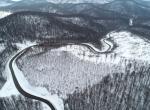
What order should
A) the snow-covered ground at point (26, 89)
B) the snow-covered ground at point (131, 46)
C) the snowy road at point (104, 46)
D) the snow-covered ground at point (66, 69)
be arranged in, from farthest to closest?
1. the snowy road at point (104, 46)
2. the snow-covered ground at point (131, 46)
3. the snow-covered ground at point (66, 69)
4. the snow-covered ground at point (26, 89)

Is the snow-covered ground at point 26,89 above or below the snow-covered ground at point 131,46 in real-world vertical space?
below

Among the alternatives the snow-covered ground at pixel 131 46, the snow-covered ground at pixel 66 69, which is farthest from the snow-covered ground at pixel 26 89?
the snow-covered ground at pixel 131 46

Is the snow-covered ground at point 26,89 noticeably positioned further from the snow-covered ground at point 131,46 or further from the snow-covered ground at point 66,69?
the snow-covered ground at point 131,46

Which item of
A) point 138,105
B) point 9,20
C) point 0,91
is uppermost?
point 9,20

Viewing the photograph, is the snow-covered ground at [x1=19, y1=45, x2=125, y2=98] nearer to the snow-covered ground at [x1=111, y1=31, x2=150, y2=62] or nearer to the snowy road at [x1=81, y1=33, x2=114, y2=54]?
the snowy road at [x1=81, y1=33, x2=114, y2=54]

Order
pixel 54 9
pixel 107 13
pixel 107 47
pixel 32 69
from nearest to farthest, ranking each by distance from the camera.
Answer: pixel 32 69, pixel 107 47, pixel 107 13, pixel 54 9

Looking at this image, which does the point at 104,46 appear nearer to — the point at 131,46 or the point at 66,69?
the point at 131,46

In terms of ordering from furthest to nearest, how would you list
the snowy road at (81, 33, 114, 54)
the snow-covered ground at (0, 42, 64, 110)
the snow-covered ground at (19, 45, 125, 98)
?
the snowy road at (81, 33, 114, 54) < the snow-covered ground at (19, 45, 125, 98) < the snow-covered ground at (0, 42, 64, 110)

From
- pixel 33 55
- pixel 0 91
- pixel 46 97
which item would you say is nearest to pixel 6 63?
pixel 33 55

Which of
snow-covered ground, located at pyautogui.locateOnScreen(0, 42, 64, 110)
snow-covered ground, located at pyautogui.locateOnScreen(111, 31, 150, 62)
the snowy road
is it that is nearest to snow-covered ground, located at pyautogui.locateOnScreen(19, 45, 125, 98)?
snow-covered ground, located at pyautogui.locateOnScreen(0, 42, 64, 110)

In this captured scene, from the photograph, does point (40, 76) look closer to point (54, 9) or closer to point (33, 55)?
point (33, 55)

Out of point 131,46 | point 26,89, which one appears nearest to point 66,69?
point 26,89
